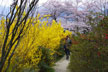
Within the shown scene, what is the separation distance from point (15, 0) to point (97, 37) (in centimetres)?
275

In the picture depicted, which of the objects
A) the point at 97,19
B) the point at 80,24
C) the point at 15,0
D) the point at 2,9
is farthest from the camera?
the point at 80,24

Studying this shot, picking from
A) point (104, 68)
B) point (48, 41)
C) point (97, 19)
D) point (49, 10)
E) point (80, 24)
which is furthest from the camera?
point (49, 10)

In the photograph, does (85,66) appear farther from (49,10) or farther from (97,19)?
(49,10)

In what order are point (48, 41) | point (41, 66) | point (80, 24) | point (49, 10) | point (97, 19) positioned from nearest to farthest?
point (97, 19) → point (41, 66) → point (48, 41) → point (80, 24) → point (49, 10)

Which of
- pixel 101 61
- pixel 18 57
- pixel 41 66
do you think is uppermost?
pixel 18 57

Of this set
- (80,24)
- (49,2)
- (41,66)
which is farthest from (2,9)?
(49,2)

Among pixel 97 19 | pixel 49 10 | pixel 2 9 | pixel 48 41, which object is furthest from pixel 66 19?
pixel 2 9

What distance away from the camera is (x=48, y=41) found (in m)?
7.09

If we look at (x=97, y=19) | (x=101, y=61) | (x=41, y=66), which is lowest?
(x=41, y=66)

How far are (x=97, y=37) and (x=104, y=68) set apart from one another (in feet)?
2.96

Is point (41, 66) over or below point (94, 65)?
below

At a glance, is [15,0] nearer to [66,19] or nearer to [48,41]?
[48,41]

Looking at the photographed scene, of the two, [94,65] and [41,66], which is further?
[41,66]

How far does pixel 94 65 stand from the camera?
3986mm
